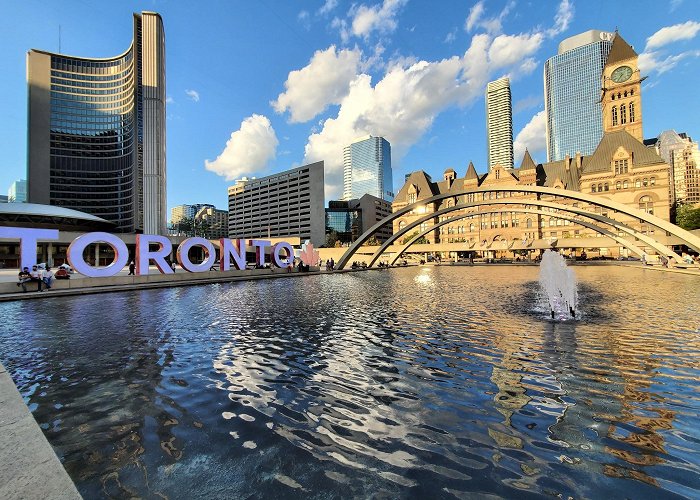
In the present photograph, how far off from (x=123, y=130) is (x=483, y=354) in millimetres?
164448

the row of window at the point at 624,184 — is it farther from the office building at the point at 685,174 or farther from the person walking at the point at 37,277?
the office building at the point at 685,174

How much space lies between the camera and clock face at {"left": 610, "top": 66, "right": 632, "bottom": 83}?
319 ft

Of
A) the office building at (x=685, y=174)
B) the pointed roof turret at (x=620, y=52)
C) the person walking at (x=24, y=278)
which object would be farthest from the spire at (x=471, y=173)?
the office building at (x=685, y=174)

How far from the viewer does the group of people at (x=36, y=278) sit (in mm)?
20672

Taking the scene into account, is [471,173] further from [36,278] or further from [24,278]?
[24,278]

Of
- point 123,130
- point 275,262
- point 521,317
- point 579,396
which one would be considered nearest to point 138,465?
point 579,396

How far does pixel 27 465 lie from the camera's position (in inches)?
121

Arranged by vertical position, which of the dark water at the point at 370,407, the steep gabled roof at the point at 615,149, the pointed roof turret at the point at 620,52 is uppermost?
the pointed roof turret at the point at 620,52

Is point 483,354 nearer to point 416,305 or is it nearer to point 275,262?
point 416,305

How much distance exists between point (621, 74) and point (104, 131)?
7206 inches

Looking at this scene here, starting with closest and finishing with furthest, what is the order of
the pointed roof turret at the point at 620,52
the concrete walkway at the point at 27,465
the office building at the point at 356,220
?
1. the concrete walkway at the point at 27,465
2. the pointed roof turret at the point at 620,52
3. the office building at the point at 356,220

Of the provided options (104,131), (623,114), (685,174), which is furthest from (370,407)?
(685,174)

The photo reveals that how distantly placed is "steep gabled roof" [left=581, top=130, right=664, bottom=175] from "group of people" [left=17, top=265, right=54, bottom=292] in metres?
106

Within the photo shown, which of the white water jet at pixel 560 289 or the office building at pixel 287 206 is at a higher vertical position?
the office building at pixel 287 206
